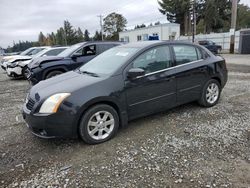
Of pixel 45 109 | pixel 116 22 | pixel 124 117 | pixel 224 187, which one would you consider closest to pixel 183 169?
pixel 224 187

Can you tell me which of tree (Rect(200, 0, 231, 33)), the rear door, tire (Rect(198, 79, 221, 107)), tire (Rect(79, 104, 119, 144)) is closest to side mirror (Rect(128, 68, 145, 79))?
tire (Rect(79, 104, 119, 144))

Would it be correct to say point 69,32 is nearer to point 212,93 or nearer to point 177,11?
point 177,11

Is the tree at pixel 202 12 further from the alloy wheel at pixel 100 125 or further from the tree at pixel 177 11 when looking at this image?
the alloy wheel at pixel 100 125

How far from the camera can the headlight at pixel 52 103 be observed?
129 inches

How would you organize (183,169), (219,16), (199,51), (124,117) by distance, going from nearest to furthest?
(183,169)
(124,117)
(199,51)
(219,16)

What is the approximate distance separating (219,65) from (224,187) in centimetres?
327

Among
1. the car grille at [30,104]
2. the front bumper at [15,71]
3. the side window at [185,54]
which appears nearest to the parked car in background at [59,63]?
the front bumper at [15,71]

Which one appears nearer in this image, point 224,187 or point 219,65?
point 224,187

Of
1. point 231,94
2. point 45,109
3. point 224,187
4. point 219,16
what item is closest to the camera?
point 224,187

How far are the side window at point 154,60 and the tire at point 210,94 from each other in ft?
3.85

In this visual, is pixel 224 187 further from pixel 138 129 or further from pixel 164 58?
pixel 164 58

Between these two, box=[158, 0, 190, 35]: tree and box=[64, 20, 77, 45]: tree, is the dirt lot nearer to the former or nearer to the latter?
box=[158, 0, 190, 35]: tree

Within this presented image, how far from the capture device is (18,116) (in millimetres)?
5160

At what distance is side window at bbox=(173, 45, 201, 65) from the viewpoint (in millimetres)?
4461
